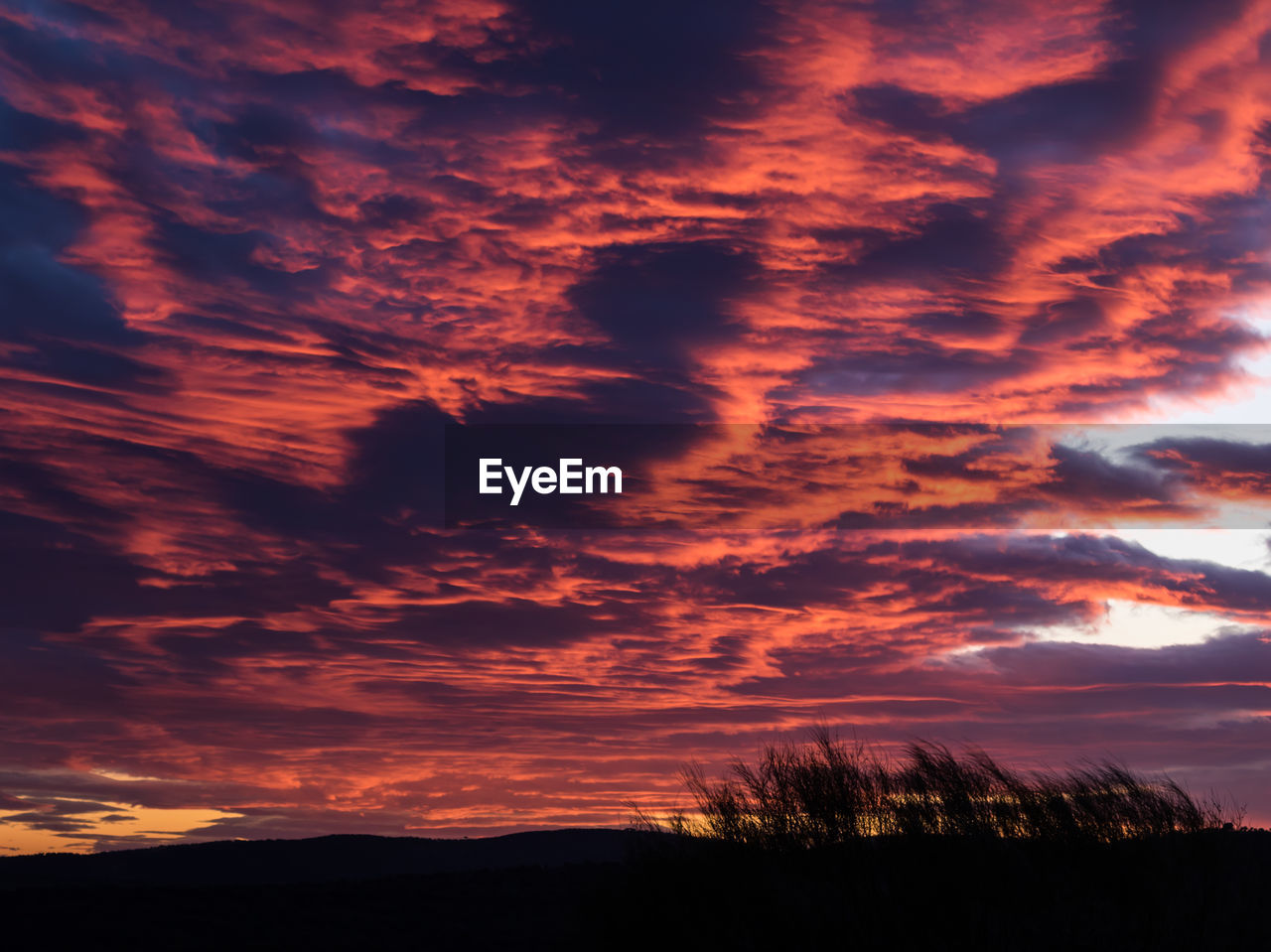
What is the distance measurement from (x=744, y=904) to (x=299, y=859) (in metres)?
33.2

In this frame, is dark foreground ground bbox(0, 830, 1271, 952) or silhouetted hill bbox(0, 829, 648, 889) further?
silhouetted hill bbox(0, 829, 648, 889)

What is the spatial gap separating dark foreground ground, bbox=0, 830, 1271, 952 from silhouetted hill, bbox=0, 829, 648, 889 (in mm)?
19767

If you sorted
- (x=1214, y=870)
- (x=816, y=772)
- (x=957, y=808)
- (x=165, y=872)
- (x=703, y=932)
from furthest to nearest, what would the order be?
1. (x=165, y=872)
2. (x=816, y=772)
3. (x=957, y=808)
4. (x=703, y=932)
5. (x=1214, y=870)

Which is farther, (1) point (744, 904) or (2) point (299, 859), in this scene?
(2) point (299, 859)

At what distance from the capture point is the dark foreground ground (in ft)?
43.0

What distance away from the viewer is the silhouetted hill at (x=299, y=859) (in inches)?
1572

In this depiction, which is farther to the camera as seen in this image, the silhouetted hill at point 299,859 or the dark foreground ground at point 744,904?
the silhouetted hill at point 299,859

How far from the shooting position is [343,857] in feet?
143

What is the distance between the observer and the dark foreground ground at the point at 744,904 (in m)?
13.1

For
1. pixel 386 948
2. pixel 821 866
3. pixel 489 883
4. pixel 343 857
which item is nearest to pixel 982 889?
pixel 821 866

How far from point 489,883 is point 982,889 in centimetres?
1096

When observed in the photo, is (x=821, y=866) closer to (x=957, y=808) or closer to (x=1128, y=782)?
(x=957, y=808)

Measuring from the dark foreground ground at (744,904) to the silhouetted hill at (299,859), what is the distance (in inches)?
778

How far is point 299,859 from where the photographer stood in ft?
143
